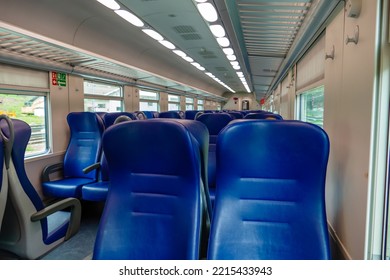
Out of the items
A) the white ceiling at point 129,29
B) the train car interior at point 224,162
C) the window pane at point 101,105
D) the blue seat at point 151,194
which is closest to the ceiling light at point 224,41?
the white ceiling at point 129,29

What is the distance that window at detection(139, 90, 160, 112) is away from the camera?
7.37 m

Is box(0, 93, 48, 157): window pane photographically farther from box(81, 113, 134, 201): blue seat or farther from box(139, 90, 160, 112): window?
box(139, 90, 160, 112): window

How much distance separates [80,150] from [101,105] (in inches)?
70.6

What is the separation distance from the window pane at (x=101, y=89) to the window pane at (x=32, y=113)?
1.04 m

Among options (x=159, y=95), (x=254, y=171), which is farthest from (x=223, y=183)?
(x=159, y=95)

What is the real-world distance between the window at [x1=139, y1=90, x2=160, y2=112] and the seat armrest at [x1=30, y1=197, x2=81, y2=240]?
532 cm

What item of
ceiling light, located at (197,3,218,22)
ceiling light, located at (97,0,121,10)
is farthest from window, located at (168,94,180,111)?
ceiling light, located at (97,0,121,10)

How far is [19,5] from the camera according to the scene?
2785 millimetres

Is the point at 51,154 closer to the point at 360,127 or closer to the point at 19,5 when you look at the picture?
the point at 19,5

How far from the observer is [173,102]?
399 inches

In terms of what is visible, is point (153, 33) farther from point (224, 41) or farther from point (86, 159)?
point (86, 159)

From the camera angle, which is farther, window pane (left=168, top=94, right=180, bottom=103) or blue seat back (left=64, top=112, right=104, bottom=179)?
window pane (left=168, top=94, right=180, bottom=103)

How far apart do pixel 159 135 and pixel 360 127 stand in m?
1.16

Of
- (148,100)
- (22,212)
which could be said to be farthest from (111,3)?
(148,100)
